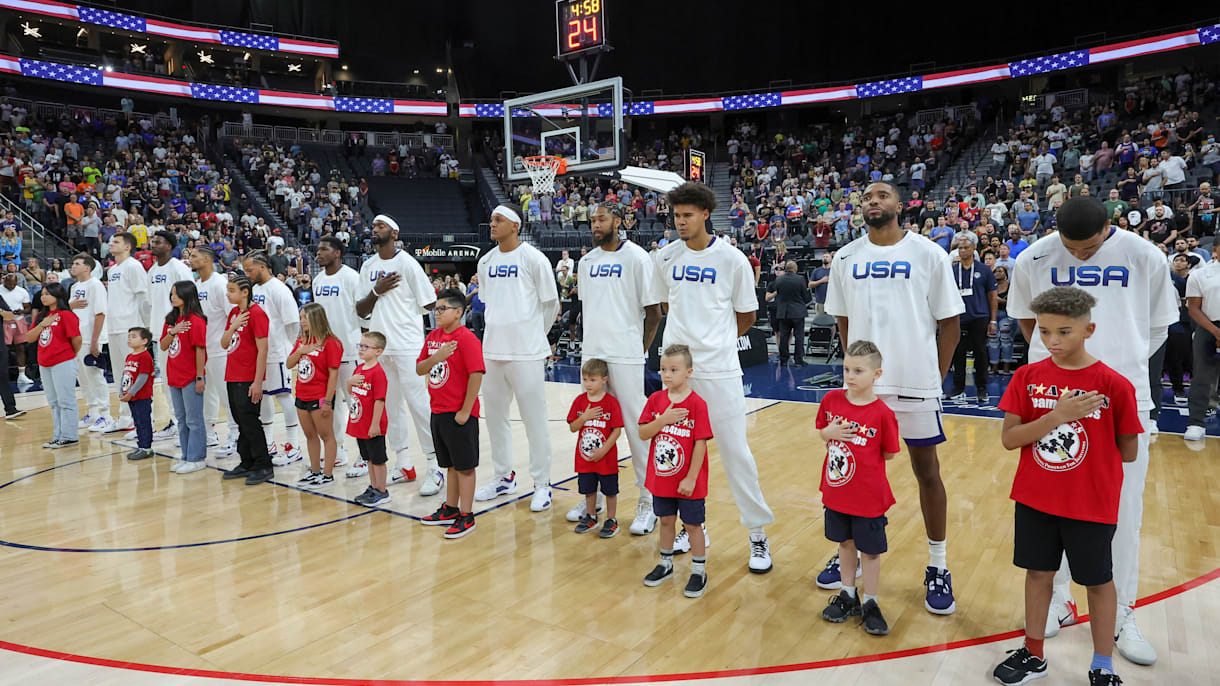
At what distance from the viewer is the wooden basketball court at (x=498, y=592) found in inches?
117

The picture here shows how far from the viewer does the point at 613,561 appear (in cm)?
405

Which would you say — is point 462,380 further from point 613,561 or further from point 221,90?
point 221,90

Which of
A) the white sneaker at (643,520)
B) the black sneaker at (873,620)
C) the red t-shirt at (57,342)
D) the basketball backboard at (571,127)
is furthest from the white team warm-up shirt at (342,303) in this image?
the basketball backboard at (571,127)

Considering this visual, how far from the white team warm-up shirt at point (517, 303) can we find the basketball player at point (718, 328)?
1.18 metres

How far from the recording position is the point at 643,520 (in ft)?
14.8

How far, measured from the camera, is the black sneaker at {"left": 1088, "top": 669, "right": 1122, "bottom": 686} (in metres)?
2.61

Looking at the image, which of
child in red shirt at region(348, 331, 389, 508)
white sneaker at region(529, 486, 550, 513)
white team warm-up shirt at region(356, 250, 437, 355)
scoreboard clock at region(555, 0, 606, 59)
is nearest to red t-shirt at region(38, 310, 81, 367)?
white team warm-up shirt at region(356, 250, 437, 355)

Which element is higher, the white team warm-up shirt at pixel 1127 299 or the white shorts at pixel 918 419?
the white team warm-up shirt at pixel 1127 299

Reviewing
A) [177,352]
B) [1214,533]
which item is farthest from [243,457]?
[1214,533]

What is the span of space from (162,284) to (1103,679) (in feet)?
25.3

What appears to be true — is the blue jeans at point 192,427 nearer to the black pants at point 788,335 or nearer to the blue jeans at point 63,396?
the blue jeans at point 63,396

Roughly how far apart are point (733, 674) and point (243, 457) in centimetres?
467

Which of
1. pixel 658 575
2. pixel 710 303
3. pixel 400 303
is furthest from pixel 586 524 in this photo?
pixel 400 303

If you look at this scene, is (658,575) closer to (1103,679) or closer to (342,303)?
(1103,679)
